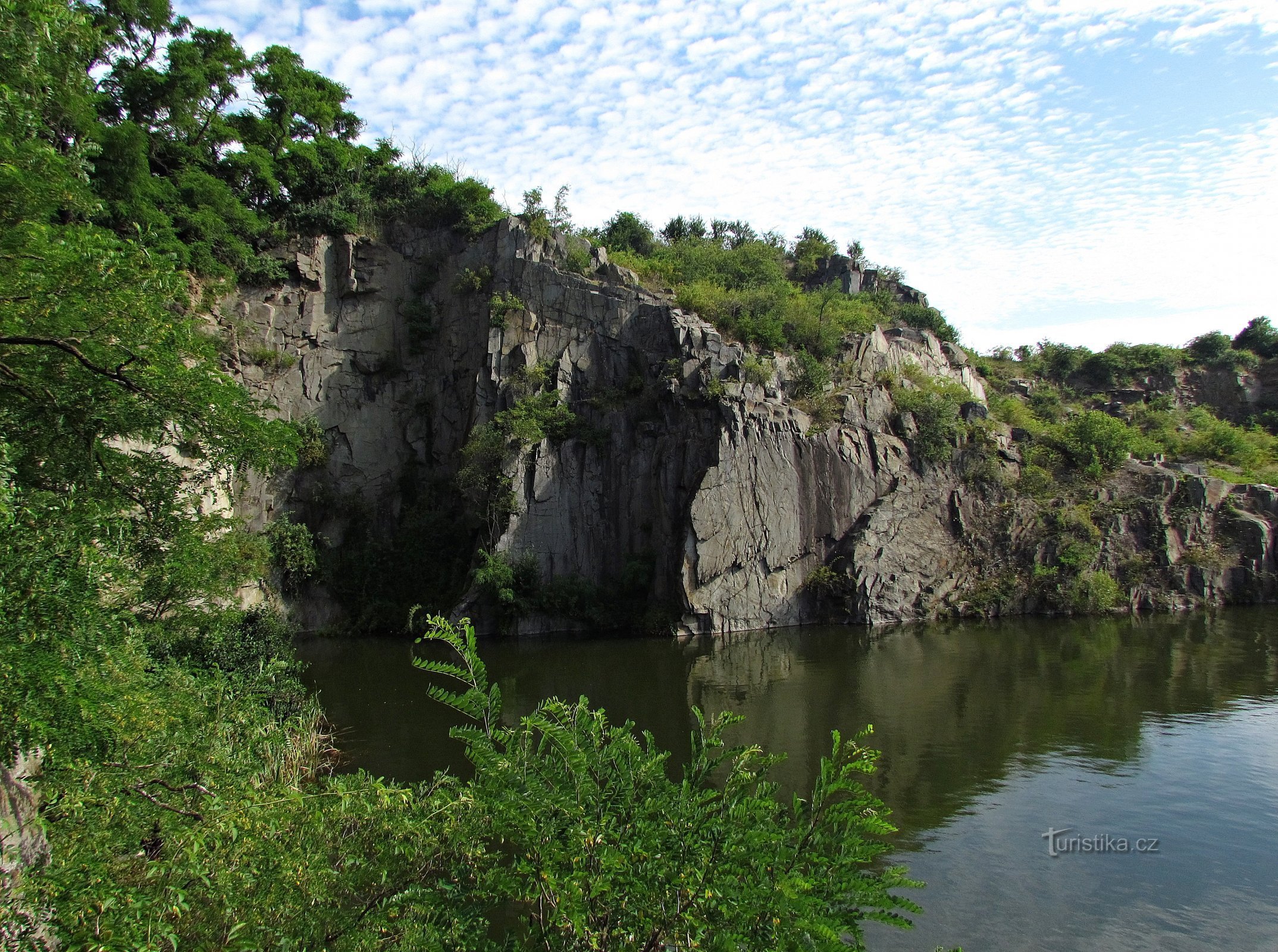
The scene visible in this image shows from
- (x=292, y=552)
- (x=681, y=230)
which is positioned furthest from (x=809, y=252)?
(x=292, y=552)

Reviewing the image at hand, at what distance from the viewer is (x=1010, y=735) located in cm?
1421

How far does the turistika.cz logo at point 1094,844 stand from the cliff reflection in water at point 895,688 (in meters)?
1.36

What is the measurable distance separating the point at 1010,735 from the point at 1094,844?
14.8ft

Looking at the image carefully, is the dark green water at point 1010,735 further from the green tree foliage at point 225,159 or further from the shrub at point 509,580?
the green tree foliage at point 225,159

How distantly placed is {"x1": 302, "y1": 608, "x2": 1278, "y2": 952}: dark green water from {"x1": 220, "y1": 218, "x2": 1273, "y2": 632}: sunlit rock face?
3129 millimetres

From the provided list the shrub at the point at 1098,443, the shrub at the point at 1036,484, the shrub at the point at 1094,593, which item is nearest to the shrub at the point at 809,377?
the shrub at the point at 1036,484

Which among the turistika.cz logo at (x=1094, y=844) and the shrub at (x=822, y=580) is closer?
the turistika.cz logo at (x=1094, y=844)

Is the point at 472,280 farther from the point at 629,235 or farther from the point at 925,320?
the point at 925,320

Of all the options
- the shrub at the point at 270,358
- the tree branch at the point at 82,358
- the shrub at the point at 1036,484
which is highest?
the shrub at the point at 270,358

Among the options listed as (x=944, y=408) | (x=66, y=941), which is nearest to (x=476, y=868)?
(x=66, y=941)

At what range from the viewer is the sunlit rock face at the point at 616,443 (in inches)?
1134

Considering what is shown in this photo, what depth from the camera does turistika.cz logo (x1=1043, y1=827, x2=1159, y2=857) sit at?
9.69 meters

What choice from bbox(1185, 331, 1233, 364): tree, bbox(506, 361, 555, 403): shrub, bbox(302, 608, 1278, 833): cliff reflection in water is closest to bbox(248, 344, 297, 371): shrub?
bbox(506, 361, 555, 403): shrub

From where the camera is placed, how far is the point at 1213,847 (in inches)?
381
